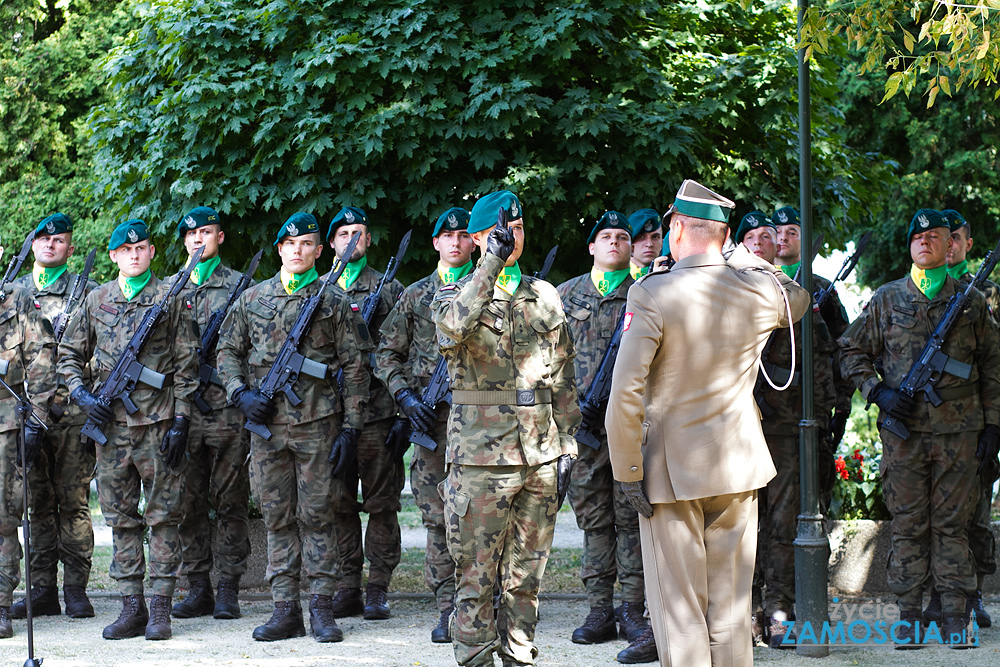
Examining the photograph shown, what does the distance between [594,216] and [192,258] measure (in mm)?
3084

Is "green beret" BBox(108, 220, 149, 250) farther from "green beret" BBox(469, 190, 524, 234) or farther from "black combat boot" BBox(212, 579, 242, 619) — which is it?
"green beret" BBox(469, 190, 524, 234)

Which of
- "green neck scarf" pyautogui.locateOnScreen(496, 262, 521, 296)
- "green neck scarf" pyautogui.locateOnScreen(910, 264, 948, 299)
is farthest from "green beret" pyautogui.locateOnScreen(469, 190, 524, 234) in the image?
"green neck scarf" pyautogui.locateOnScreen(910, 264, 948, 299)

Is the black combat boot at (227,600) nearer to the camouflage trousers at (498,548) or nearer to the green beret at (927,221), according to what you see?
the camouflage trousers at (498,548)

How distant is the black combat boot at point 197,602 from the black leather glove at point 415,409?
233 centimetres

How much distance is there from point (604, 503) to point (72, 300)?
3.99 metres

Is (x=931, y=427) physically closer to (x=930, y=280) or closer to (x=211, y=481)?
(x=930, y=280)

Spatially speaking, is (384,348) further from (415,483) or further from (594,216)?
(594,216)

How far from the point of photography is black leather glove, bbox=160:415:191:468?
6.89 m

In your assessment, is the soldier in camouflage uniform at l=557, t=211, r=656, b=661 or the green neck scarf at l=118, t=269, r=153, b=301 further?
the green neck scarf at l=118, t=269, r=153, b=301

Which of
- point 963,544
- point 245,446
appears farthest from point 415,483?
point 963,544

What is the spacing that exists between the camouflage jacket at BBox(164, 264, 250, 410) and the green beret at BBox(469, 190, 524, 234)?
292cm

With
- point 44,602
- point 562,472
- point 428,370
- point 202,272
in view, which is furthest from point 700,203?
point 44,602

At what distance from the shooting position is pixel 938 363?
263 inches

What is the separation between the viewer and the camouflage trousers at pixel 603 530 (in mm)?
6703
